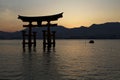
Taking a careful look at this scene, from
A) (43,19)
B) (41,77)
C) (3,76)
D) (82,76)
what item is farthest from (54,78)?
(43,19)

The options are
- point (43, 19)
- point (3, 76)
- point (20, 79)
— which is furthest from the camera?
point (43, 19)

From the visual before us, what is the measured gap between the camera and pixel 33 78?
16719 millimetres

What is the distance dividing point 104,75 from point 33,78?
484 cm

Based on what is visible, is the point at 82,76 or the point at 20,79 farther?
the point at 82,76

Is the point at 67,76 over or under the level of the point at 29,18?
under

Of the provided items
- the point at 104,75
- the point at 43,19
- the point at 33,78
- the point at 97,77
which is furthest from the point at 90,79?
the point at 43,19

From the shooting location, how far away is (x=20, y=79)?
1642 centimetres

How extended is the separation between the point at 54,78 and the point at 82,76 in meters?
1.99

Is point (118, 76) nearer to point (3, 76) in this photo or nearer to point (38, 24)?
point (3, 76)

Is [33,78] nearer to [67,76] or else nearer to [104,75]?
[67,76]

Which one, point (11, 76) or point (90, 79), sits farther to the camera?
point (11, 76)

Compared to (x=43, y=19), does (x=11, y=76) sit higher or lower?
lower

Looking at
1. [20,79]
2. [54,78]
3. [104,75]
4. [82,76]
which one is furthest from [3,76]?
[104,75]

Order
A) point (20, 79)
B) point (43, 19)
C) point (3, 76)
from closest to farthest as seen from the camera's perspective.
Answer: point (20, 79), point (3, 76), point (43, 19)
